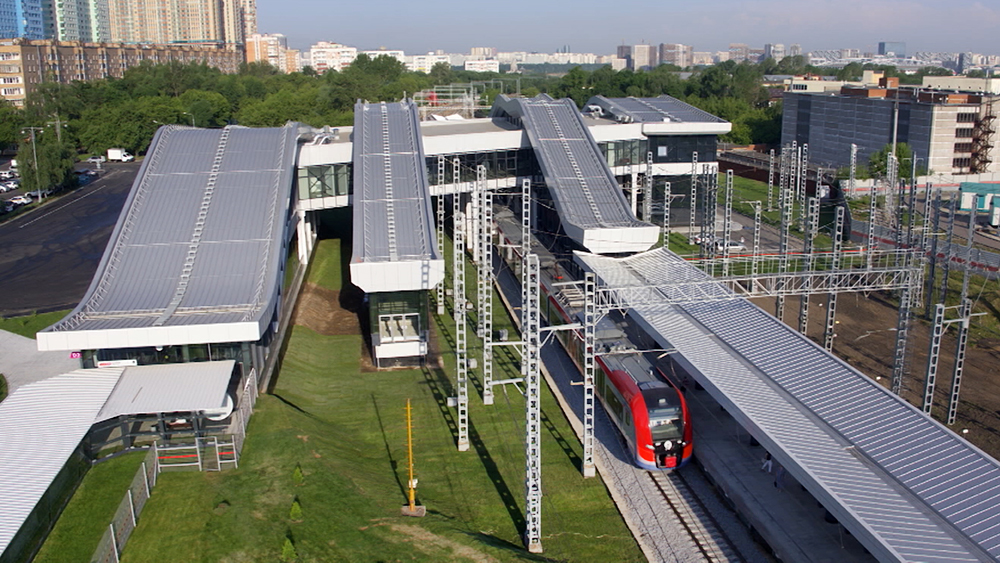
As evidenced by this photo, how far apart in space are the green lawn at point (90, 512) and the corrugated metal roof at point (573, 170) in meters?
23.5

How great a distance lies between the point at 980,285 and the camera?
141 feet

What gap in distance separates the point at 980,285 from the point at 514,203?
2912cm

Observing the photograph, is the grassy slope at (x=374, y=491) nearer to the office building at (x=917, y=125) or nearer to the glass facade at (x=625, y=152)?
the glass facade at (x=625, y=152)

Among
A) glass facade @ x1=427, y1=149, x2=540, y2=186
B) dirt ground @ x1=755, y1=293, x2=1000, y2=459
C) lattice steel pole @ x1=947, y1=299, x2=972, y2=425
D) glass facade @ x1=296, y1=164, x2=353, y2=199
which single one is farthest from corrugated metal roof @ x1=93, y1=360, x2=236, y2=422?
glass facade @ x1=427, y1=149, x2=540, y2=186

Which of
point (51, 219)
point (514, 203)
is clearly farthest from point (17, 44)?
point (514, 203)

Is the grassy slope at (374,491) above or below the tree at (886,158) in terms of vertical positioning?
below

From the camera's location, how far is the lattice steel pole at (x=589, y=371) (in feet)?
78.8

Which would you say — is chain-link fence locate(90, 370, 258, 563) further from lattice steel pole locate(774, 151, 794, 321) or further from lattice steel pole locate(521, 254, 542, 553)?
lattice steel pole locate(774, 151, 794, 321)

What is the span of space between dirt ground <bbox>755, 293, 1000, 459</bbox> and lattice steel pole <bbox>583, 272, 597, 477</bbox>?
1267 centimetres

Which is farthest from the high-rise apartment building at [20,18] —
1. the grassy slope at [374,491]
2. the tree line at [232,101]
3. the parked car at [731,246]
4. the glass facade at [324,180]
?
the grassy slope at [374,491]

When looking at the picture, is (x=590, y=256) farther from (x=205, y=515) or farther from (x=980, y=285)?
(x=205, y=515)

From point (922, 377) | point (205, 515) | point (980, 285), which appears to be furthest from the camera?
point (980, 285)

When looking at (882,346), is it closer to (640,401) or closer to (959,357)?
(959,357)

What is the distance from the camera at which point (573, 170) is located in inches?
1864
